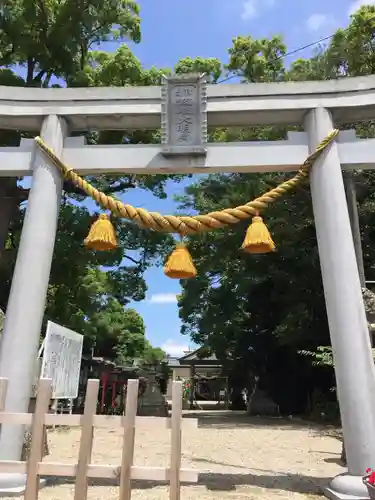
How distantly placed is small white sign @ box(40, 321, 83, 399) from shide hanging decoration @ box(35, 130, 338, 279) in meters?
3.74

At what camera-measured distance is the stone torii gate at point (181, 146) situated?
5098 millimetres

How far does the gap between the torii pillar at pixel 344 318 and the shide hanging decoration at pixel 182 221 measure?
0.89 feet

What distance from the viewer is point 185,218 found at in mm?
5434

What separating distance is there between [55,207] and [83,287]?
9.51 metres

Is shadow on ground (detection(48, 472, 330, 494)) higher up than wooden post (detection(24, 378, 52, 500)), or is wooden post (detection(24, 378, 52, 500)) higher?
wooden post (detection(24, 378, 52, 500))

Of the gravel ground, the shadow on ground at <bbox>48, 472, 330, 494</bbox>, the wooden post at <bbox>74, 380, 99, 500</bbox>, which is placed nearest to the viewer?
the wooden post at <bbox>74, 380, 99, 500</bbox>

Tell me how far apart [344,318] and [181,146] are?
2614 mm

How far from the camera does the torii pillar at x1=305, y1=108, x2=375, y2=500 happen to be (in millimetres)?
4457

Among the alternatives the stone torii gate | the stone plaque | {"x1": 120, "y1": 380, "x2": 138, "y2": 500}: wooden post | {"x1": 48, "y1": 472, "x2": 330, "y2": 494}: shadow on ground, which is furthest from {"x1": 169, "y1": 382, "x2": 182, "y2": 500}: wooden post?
the stone plaque

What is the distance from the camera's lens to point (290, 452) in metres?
8.17

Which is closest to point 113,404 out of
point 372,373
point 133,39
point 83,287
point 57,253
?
point 83,287

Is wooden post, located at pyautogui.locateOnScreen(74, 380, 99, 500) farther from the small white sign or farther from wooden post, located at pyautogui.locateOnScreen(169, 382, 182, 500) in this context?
the small white sign

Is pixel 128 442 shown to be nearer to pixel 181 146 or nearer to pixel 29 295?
pixel 29 295

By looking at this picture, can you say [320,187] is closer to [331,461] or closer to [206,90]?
[206,90]
